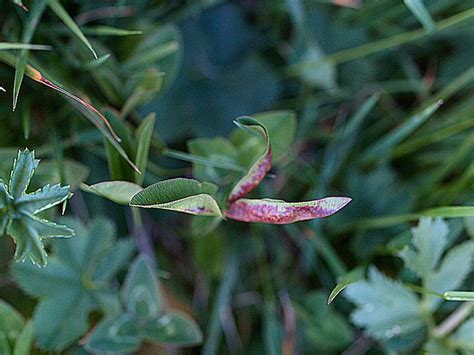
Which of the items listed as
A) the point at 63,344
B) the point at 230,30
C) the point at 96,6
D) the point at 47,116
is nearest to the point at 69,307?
the point at 63,344

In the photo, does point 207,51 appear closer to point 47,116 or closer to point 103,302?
point 47,116

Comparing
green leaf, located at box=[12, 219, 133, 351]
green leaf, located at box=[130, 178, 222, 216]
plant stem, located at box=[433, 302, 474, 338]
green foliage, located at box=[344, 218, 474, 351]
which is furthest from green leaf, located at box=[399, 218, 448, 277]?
green leaf, located at box=[12, 219, 133, 351]

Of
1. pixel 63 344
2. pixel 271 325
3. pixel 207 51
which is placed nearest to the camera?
pixel 63 344

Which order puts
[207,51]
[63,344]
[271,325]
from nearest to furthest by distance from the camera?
[63,344], [271,325], [207,51]

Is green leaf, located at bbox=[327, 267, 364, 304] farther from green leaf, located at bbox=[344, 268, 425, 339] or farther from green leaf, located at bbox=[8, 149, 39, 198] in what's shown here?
green leaf, located at bbox=[8, 149, 39, 198]

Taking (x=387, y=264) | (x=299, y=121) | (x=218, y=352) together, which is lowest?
(x=218, y=352)

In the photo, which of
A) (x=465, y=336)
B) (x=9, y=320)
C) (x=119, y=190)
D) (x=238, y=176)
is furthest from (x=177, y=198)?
(x=465, y=336)

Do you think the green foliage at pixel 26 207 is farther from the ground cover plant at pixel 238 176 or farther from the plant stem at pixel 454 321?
the plant stem at pixel 454 321
